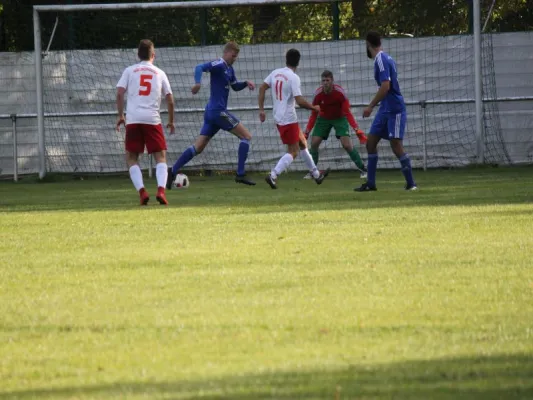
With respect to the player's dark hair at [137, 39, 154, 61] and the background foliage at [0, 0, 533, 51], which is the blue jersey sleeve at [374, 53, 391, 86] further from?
the background foliage at [0, 0, 533, 51]

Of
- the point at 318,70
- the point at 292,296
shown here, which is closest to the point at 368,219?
the point at 292,296

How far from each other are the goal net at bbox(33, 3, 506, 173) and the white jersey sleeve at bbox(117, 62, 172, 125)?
8313 mm

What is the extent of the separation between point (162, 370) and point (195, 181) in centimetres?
1659

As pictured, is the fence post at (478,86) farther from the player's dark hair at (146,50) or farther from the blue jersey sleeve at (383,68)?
the player's dark hair at (146,50)

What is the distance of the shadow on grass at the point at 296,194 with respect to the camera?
14.3m

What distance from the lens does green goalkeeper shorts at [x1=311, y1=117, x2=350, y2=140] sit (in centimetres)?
2038

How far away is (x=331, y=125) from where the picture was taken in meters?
20.5

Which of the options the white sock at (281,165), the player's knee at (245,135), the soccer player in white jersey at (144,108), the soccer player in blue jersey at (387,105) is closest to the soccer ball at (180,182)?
the player's knee at (245,135)

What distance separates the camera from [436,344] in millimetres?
5574

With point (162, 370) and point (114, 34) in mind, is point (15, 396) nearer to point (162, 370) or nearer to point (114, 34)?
point (162, 370)

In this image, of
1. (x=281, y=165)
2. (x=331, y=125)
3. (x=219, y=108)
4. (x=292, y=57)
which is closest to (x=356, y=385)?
(x=281, y=165)

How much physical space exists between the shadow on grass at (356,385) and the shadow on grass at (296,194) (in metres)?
8.44

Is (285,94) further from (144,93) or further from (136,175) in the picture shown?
(136,175)

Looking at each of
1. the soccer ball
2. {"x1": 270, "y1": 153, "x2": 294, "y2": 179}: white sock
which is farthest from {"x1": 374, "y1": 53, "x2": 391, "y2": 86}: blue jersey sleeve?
the soccer ball
